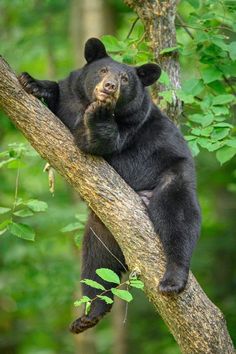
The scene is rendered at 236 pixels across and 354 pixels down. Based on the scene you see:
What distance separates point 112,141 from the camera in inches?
209

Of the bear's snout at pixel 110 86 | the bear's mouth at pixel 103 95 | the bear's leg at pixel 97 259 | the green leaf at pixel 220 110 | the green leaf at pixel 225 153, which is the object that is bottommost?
the bear's leg at pixel 97 259

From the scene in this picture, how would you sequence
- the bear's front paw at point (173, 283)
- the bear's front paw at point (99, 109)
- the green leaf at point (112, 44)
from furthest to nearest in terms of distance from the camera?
the green leaf at point (112, 44) < the bear's front paw at point (99, 109) < the bear's front paw at point (173, 283)

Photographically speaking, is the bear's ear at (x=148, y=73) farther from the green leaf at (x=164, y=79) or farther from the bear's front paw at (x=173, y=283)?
the bear's front paw at (x=173, y=283)

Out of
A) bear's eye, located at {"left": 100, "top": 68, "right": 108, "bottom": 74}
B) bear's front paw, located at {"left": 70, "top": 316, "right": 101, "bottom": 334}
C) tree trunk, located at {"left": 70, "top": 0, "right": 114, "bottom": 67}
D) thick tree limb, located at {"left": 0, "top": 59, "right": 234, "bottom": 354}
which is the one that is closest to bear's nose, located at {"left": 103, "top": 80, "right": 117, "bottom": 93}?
bear's eye, located at {"left": 100, "top": 68, "right": 108, "bottom": 74}

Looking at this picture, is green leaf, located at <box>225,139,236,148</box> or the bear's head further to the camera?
the bear's head

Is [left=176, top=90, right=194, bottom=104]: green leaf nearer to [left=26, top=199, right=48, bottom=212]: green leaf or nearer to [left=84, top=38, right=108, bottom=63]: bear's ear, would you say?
[left=84, top=38, right=108, bottom=63]: bear's ear

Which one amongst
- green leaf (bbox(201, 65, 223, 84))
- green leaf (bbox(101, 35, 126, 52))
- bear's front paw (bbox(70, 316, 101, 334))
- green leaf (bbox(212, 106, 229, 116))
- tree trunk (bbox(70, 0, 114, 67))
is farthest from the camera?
tree trunk (bbox(70, 0, 114, 67))

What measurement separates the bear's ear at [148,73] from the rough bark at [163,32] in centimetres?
30

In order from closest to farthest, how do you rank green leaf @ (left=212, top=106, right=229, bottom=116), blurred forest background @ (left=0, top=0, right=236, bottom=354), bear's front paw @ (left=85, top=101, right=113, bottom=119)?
1. bear's front paw @ (left=85, top=101, right=113, bottom=119)
2. green leaf @ (left=212, top=106, right=229, bottom=116)
3. blurred forest background @ (left=0, top=0, right=236, bottom=354)

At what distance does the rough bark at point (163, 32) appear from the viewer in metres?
6.27

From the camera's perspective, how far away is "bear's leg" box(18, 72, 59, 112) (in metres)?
5.30

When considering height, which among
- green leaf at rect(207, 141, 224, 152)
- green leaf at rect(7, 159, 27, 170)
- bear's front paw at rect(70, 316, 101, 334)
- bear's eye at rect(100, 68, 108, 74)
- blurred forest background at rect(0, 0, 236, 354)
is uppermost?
bear's eye at rect(100, 68, 108, 74)

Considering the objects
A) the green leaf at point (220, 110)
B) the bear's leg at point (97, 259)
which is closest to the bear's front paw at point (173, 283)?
the bear's leg at point (97, 259)

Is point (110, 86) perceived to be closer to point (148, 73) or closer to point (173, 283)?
point (148, 73)
